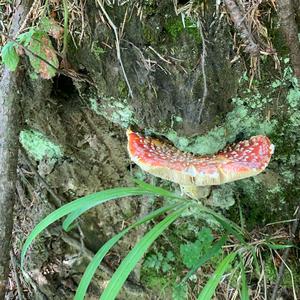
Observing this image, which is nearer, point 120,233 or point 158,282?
point 120,233

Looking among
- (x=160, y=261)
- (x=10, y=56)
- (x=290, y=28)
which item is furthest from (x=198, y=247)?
(x=10, y=56)

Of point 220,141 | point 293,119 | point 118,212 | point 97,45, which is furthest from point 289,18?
point 118,212

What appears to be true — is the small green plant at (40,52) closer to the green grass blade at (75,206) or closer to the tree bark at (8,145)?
the tree bark at (8,145)

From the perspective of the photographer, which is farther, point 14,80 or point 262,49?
point 14,80

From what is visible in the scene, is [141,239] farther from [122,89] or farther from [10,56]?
[10,56]

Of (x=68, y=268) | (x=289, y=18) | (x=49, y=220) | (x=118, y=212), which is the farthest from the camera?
(x=68, y=268)

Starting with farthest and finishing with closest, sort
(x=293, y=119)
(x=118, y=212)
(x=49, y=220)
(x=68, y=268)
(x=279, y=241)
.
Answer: (x=68, y=268), (x=118, y=212), (x=279, y=241), (x=293, y=119), (x=49, y=220)

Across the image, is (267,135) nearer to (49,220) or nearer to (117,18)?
(117,18)
